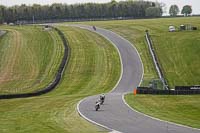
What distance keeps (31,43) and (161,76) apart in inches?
1221

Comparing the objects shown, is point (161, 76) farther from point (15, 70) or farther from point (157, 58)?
point (15, 70)

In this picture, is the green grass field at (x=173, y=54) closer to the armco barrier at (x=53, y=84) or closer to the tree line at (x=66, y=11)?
the armco barrier at (x=53, y=84)

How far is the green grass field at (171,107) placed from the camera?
3244cm

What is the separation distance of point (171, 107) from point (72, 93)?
18768 mm

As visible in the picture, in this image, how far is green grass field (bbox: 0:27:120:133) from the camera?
97.0 feet

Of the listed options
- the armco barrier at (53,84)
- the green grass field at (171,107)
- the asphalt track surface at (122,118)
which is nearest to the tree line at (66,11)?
the armco barrier at (53,84)

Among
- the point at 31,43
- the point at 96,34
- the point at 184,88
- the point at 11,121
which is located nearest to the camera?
the point at 11,121

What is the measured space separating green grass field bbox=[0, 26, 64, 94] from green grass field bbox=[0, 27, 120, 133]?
8.68 ft

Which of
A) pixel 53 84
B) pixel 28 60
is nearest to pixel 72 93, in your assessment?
pixel 53 84

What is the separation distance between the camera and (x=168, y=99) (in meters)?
43.2

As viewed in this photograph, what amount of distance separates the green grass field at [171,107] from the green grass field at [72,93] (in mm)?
5593

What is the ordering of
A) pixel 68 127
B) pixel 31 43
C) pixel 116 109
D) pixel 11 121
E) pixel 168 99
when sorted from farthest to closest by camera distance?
pixel 31 43 → pixel 168 99 → pixel 116 109 → pixel 11 121 → pixel 68 127

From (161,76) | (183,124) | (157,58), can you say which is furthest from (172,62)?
(183,124)

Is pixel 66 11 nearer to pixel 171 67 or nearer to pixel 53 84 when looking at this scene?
pixel 171 67
